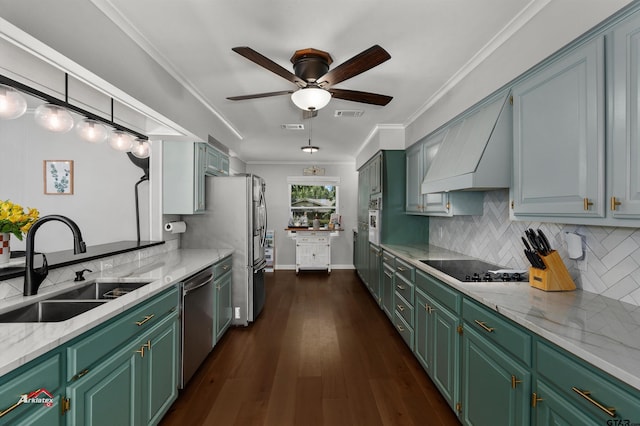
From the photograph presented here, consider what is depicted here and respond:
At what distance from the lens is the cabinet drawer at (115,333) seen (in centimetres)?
121

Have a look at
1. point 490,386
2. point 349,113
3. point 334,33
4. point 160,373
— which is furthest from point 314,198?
point 490,386

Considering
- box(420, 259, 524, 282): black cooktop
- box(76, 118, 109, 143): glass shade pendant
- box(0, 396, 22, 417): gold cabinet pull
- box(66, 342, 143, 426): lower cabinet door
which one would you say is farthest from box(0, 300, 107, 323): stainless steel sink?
box(420, 259, 524, 282): black cooktop

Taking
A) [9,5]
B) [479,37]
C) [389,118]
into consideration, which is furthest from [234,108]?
[479,37]

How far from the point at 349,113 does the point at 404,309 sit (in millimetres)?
A: 2408

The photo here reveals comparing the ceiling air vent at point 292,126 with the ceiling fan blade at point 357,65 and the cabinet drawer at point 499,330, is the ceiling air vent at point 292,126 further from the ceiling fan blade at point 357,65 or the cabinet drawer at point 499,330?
the cabinet drawer at point 499,330

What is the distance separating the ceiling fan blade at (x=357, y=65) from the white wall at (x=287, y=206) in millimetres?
5145

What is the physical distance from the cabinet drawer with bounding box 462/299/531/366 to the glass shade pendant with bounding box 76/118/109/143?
283 centimetres

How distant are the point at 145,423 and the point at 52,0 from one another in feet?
7.52

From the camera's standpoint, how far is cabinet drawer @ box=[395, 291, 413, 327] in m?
2.85

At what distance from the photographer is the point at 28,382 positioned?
1.01 metres

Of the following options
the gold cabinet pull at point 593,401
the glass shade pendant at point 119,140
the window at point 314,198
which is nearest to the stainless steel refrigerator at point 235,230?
the glass shade pendant at point 119,140

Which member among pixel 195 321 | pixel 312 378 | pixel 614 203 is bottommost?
pixel 312 378

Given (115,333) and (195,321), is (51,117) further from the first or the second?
(195,321)

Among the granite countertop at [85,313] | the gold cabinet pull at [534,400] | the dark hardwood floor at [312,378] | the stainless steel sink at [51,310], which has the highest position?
the granite countertop at [85,313]
